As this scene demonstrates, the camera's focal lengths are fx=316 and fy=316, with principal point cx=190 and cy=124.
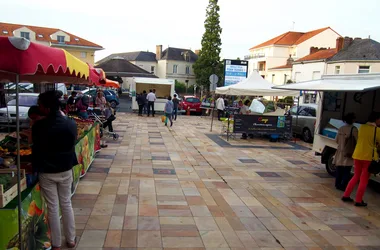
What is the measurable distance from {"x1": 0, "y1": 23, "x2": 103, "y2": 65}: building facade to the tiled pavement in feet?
137

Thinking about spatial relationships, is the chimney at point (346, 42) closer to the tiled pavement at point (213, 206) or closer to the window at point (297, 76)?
the window at point (297, 76)

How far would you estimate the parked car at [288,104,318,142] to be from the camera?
14.2m

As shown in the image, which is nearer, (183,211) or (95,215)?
(95,215)

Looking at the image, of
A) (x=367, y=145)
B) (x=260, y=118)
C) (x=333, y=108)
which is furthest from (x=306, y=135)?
(x=367, y=145)

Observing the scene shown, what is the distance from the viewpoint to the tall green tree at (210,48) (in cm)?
5044

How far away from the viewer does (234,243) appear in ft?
13.9

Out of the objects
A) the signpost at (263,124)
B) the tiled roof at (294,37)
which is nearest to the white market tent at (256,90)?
the signpost at (263,124)

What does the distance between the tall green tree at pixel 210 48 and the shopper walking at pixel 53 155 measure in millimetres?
49362

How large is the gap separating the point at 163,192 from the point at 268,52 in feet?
189

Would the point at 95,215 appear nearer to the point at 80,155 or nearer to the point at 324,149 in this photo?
the point at 80,155

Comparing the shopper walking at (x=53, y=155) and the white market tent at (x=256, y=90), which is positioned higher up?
the white market tent at (x=256, y=90)

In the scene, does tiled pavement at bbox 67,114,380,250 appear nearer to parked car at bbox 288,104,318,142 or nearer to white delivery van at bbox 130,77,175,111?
parked car at bbox 288,104,318,142

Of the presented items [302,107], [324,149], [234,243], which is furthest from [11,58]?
[302,107]

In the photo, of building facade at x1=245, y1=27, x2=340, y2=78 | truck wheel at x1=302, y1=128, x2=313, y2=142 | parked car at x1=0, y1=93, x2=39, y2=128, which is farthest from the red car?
building facade at x1=245, y1=27, x2=340, y2=78
